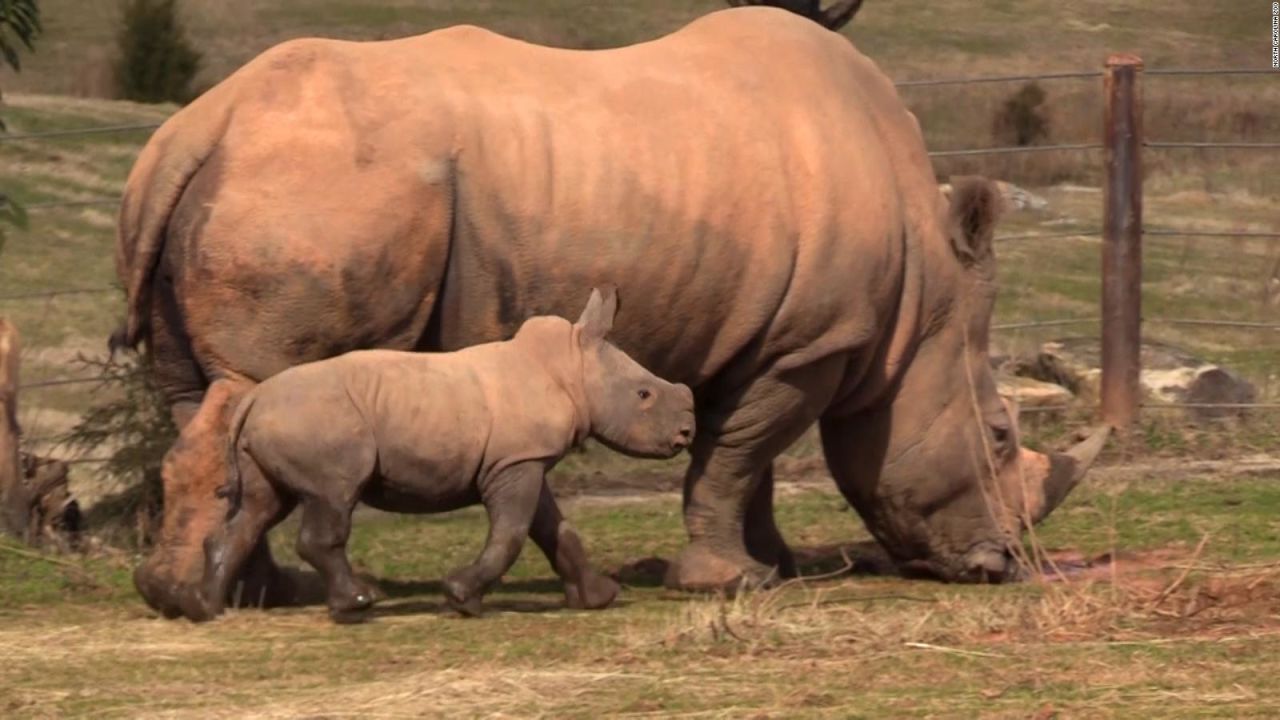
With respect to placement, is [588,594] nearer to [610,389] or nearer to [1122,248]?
[610,389]

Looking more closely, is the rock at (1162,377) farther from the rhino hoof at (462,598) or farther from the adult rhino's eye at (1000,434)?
the rhino hoof at (462,598)

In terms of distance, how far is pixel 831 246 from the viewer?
8781 mm

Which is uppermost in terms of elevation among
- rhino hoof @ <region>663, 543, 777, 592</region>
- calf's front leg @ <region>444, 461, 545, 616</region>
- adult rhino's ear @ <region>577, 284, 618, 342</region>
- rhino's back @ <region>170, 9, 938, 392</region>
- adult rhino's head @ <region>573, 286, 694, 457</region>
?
rhino's back @ <region>170, 9, 938, 392</region>

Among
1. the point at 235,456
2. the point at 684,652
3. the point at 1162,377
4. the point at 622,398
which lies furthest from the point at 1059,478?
the point at 1162,377

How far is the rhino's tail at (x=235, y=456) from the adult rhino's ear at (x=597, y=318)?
1.01 meters

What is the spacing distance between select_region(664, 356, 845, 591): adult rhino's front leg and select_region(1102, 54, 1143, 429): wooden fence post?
374 cm

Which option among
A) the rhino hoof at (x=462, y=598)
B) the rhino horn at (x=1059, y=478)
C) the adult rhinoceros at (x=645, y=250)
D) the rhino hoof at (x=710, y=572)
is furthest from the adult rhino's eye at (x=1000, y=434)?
the rhino hoof at (x=462, y=598)

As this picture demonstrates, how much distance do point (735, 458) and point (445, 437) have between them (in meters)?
1.55

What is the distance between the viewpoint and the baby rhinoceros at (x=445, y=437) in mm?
7598

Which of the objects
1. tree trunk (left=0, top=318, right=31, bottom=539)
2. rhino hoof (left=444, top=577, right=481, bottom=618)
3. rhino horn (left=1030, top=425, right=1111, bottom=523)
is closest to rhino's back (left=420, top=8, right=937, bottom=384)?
rhino hoof (left=444, top=577, right=481, bottom=618)

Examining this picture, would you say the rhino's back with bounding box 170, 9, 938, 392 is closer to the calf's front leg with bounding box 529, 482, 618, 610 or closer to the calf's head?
the calf's head

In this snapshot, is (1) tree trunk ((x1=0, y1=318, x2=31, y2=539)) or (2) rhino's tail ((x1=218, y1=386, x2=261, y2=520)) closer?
(2) rhino's tail ((x1=218, y1=386, x2=261, y2=520))

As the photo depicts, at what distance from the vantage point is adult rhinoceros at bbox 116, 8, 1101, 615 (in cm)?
787

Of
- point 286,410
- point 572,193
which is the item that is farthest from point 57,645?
point 572,193
